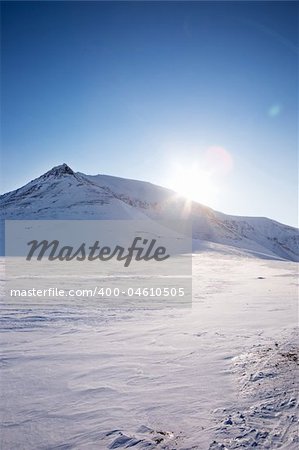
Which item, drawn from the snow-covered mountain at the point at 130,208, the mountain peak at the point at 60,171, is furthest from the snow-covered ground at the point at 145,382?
the mountain peak at the point at 60,171

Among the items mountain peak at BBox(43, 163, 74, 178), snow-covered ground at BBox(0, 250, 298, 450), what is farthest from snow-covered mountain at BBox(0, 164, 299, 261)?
snow-covered ground at BBox(0, 250, 298, 450)

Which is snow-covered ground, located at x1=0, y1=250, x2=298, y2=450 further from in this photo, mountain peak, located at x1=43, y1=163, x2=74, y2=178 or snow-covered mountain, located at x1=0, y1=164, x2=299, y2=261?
mountain peak, located at x1=43, y1=163, x2=74, y2=178

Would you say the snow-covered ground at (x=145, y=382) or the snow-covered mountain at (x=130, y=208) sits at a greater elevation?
the snow-covered mountain at (x=130, y=208)

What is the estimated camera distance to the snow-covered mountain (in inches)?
2485

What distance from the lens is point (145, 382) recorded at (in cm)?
520

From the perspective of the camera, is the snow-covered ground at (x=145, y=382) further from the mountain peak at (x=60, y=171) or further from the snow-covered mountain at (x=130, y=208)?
the mountain peak at (x=60, y=171)

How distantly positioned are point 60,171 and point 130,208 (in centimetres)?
3156

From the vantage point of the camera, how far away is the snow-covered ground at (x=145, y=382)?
3855mm

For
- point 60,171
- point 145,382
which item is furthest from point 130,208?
point 145,382

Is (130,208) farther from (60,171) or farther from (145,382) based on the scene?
(145,382)

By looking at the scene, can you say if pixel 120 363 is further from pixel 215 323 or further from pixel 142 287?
pixel 142 287

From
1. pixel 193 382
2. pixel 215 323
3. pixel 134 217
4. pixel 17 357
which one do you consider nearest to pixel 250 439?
pixel 193 382

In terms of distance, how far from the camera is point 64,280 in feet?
52.0

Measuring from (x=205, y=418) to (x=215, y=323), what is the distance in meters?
4.91
